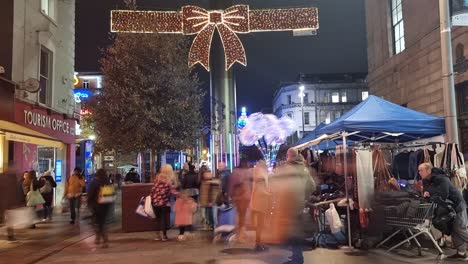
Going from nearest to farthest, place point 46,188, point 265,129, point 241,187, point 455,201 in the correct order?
point 455,201 → point 241,187 → point 46,188 → point 265,129

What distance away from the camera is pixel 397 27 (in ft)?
64.1

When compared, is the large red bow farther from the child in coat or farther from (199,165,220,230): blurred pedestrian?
the child in coat

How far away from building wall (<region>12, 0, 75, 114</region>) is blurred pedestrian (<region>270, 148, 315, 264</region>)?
40.0 feet

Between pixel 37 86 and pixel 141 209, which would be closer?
pixel 141 209

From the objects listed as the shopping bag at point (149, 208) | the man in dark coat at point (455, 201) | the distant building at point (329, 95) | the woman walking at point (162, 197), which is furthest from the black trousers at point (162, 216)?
the distant building at point (329, 95)

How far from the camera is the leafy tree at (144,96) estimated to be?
18.2 m

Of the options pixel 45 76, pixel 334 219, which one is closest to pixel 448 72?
pixel 334 219

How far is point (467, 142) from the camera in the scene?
14547 mm

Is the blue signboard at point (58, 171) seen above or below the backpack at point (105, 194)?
above

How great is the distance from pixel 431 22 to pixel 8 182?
13.3 m

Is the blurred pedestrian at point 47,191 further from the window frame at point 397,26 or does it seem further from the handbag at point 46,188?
the window frame at point 397,26

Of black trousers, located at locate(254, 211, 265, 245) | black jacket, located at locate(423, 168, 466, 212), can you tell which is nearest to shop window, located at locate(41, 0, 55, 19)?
black trousers, located at locate(254, 211, 265, 245)

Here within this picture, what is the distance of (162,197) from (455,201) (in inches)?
250

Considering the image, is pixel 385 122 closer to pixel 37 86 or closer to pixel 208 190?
pixel 208 190
